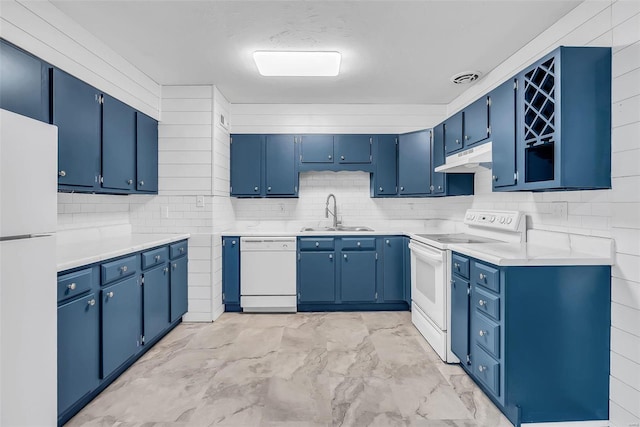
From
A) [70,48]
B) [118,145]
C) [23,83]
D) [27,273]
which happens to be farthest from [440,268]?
[70,48]

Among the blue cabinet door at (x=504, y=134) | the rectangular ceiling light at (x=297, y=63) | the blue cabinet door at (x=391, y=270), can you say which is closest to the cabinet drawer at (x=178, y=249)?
the rectangular ceiling light at (x=297, y=63)

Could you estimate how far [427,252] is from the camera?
291 centimetres

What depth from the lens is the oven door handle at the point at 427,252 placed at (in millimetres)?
2673

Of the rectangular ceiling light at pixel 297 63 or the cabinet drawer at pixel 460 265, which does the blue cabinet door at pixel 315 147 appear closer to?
the rectangular ceiling light at pixel 297 63

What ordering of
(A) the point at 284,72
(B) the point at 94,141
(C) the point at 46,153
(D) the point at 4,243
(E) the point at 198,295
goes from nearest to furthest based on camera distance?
(D) the point at 4,243
(C) the point at 46,153
(B) the point at 94,141
(A) the point at 284,72
(E) the point at 198,295

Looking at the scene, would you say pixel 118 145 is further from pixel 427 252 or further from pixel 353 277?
pixel 427 252

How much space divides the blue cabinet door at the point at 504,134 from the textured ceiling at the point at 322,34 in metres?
0.46

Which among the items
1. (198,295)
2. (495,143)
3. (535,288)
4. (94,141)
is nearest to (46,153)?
(94,141)

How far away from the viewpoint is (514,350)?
73.8 inches

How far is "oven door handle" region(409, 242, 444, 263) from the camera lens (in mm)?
2673

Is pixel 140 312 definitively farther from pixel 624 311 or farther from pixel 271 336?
pixel 624 311

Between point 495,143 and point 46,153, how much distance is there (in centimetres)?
275

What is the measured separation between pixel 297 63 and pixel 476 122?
1.60 meters

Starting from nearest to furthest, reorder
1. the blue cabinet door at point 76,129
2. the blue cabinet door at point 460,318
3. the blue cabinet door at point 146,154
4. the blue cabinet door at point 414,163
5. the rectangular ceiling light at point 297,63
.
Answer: the blue cabinet door at point 76,129 → the blue cabinet door at point 460,318 → the rectangular ceiling light at point 297,63 → the blue cabinet door at point 146,154 → the blue cabinet door at point 414,163
